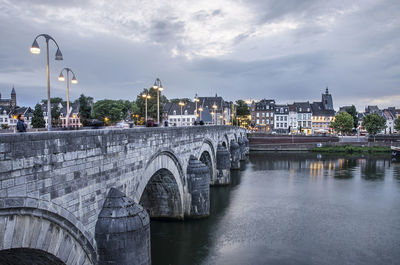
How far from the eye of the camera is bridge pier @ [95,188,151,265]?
952 cm

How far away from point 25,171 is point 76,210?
2.23 metres

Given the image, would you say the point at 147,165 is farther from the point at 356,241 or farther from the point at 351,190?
the point at 351,190

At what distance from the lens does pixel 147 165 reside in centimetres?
1372

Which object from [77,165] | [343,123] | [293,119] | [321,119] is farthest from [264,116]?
[77,165]

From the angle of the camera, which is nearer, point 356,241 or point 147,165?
point 147,165

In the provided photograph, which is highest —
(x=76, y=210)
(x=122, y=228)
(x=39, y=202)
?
(x=39, y=202)

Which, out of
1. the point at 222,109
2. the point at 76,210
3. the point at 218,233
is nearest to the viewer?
the point at 76,210

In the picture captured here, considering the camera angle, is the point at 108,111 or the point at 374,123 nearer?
the point at 374,123

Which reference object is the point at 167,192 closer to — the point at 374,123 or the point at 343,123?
the point at 374,123

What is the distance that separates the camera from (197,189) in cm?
1972

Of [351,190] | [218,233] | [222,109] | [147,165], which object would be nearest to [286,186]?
[351,190]

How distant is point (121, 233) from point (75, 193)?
1.98m

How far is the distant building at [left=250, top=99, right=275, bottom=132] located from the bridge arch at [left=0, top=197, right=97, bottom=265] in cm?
9849

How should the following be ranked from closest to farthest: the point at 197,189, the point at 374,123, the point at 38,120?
the point at 197,189 < the point at 38,120 < the point at 374,123
